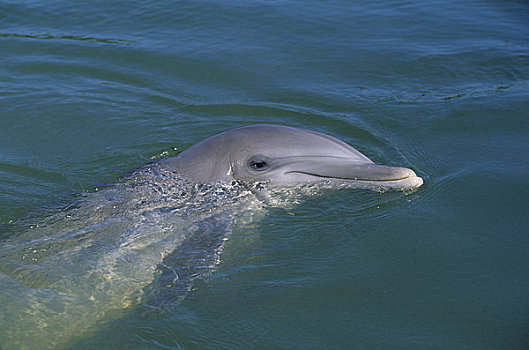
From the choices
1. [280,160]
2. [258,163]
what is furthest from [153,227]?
[280,160]

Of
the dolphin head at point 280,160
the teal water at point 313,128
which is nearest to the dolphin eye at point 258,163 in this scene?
the dolphin head at point 280,160

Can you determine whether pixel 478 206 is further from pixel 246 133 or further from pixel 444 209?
pixel 246 133

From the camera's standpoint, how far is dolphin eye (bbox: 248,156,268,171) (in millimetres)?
7875

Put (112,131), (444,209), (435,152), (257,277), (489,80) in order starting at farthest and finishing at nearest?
(489,80)
(112,131)
(435,152)
(444,209)
(257,277)

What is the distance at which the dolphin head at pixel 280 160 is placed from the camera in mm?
7789

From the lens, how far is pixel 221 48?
45.6 feet

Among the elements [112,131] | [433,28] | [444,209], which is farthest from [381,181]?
[433,28]

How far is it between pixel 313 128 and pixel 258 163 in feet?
9.83

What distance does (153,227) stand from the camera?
7.66 metres

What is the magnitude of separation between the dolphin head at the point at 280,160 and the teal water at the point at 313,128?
46cm

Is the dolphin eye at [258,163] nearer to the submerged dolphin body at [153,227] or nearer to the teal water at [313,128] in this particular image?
the submerged dolphin body at [153,227]

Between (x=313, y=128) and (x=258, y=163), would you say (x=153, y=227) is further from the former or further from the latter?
(x=313, y=128)

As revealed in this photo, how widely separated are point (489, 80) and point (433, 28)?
312 cm

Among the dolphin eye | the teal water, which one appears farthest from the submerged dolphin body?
the teal water
